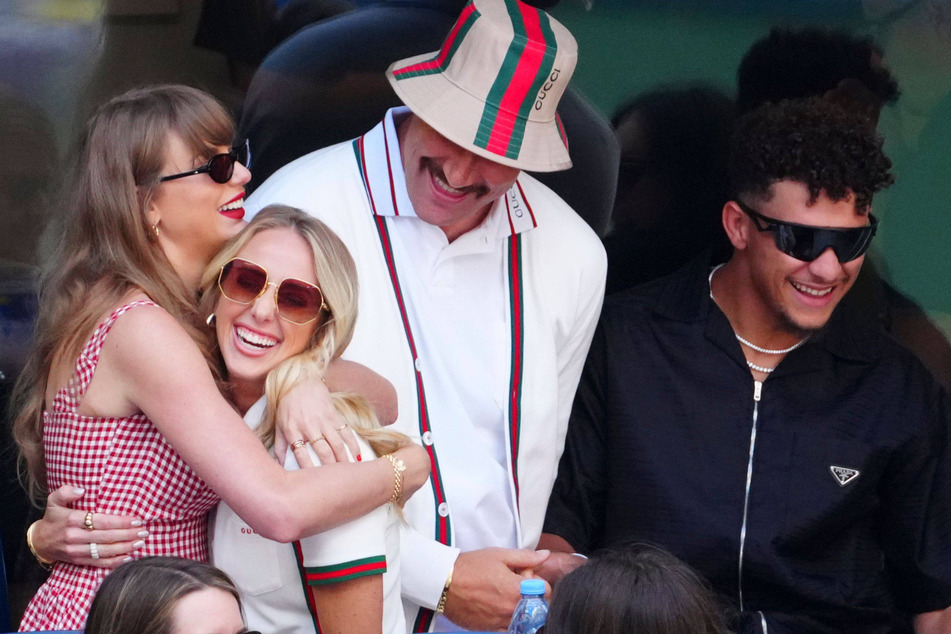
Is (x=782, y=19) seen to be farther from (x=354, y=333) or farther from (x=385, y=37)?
(x=354, y=333)

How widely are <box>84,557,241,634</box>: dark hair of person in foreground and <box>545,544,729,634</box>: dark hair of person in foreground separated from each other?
1.80 feet

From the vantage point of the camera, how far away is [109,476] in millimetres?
2457

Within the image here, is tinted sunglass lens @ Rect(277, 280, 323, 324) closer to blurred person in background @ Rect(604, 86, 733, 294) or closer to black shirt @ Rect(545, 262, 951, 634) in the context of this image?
black shirt @ Rect(545, 262, 951, 634)

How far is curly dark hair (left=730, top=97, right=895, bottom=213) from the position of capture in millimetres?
3031

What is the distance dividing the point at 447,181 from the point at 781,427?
1.04 m

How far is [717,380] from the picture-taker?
10.4 feet

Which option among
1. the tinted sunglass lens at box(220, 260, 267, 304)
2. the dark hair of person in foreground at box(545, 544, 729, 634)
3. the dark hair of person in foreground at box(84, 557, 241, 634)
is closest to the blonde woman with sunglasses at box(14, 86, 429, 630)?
the tinted sunglass lens at box(220, 260, 267, 304)

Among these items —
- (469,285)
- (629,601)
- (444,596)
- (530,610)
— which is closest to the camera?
(629,601)

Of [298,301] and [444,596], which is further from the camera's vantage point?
[444,596]

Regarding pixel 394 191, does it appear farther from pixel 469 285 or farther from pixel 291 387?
pixel 291 387

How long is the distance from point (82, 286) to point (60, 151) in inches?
37.2

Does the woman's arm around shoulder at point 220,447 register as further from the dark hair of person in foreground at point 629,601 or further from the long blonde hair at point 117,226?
the dark hair of person in foreground at point 629,601

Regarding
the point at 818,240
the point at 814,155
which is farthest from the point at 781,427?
the point at 814,155

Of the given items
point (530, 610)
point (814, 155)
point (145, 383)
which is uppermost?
point (814, 155)
